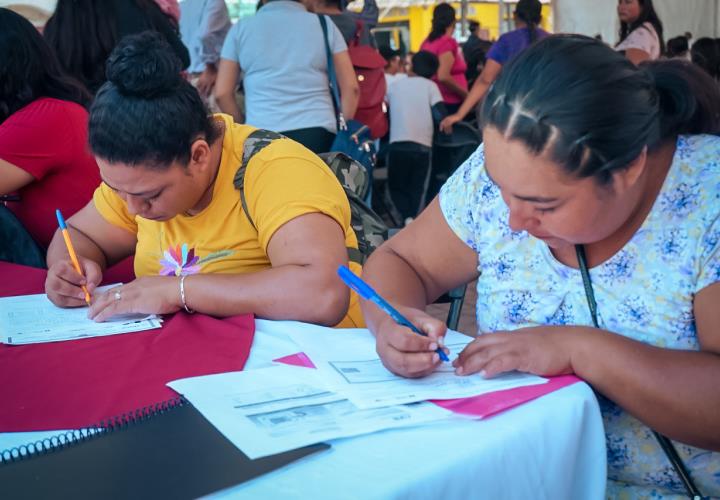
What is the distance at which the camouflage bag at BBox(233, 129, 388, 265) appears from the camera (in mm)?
1785

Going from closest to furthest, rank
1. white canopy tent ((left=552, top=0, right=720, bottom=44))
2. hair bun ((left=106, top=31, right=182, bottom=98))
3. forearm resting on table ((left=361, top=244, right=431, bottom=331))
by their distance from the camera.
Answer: forearm resting on table ((left=361, top=244, right=431, bottom=331)) → hair bun ((left=106, top=31, right=182, bottom=98)) → white canopy tent ((left=552, top=0, right=720, bottom=44))

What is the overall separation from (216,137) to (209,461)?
102 centimetres

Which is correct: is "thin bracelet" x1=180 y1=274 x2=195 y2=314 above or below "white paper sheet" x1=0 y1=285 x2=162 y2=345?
above

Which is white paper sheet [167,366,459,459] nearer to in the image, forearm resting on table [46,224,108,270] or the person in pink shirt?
forearm resting on table [46,224,108,270]

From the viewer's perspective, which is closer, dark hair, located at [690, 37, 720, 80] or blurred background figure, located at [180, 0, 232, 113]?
blurred background figure, located at [180, 0, 232, 113]

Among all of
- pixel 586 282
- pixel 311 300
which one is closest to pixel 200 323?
pixel 311 300

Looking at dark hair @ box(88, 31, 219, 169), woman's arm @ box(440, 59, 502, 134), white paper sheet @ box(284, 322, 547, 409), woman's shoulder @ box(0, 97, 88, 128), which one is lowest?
woman's arm @ box(440, 59, 502, 134)

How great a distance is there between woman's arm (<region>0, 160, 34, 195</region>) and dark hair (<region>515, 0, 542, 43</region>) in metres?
3.36

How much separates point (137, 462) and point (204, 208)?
968 millimetres

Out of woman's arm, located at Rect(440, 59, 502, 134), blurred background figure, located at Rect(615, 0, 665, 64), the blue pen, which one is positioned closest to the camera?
the blue pen

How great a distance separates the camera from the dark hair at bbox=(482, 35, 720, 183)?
109cm

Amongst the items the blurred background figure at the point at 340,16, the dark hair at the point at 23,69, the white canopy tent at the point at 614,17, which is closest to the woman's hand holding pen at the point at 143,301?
the dark hair at the point at 23,69

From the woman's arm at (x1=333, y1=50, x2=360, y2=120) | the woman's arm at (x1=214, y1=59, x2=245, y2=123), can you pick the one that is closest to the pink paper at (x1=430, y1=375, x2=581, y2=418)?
the woman's arm at (x1=333, y1=50, x2=360, y2=120)

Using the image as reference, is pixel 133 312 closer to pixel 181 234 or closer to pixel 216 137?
pixel 181 234
